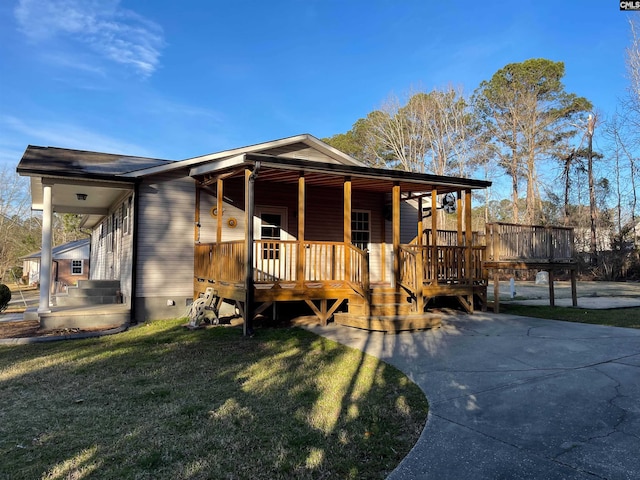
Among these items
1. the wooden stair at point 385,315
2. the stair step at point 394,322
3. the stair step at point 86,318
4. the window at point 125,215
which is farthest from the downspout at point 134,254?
the stair step at point 394,322

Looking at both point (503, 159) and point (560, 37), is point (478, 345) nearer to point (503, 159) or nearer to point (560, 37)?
point (560, 37)

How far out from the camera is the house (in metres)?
8.03

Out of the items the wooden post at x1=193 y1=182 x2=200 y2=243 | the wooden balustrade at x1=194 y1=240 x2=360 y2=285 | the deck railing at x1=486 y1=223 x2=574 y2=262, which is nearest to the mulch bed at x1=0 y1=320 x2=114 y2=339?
the wooden balustrade at x1=194 y1=240 x2=360 y2=285

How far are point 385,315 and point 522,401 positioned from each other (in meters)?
4.23

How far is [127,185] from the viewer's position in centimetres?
899

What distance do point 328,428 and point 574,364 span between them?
12.0 ft

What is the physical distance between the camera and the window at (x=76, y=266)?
31.4 metres

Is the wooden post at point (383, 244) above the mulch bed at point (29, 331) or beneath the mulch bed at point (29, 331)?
above

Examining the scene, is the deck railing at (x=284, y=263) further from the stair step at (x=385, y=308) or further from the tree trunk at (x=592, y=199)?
the tree trunk at (x=592, y=199)

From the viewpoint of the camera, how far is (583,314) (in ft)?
32.6

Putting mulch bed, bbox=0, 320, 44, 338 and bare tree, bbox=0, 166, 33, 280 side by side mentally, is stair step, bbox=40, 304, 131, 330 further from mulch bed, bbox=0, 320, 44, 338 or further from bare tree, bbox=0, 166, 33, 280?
bare tree, bbox=0, 166, 33, 280

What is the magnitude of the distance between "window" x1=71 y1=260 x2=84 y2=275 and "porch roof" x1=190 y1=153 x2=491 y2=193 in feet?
89.3

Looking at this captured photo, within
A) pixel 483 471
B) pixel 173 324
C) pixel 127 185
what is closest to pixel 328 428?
pixel 483 471

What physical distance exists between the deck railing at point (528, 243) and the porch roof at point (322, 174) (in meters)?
1.57
